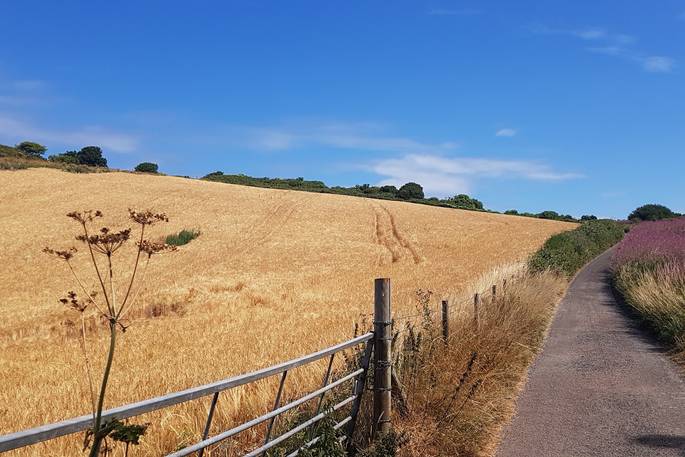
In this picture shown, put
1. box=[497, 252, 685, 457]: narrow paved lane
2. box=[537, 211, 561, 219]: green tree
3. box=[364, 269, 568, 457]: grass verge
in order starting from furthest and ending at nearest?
box=[537, 211, 561, 219]: green tree
box=[497, 252, 685, 457]: narrow paved lane
box=[364, 269, 568, 457]: grass verge

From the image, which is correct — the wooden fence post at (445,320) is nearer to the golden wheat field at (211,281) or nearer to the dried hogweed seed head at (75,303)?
the golden wheat field at (211,281)

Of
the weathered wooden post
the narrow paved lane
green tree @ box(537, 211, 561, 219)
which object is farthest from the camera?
green tree @ box(537, 211, 561, 219)

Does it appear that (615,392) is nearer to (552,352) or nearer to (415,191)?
(552,352)

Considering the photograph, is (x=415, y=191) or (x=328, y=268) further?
(x=415, y=191)

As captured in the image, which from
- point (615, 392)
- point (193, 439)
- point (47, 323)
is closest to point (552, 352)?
point (615, 392)

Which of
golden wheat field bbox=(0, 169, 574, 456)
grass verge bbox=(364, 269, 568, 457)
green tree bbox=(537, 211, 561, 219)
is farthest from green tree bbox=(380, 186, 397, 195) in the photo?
grass verge bbox=(364, 269, 568, 457)

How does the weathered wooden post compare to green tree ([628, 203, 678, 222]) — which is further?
green tree ([628, 203, 678, 222])

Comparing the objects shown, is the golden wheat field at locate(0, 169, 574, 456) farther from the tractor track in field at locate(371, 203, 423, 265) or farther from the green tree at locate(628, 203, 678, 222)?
the green tree at locate(628, 203, 678, 222)

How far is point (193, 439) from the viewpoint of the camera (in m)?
5.44

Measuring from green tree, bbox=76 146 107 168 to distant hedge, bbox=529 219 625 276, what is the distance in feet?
426

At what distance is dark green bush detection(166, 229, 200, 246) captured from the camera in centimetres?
3722

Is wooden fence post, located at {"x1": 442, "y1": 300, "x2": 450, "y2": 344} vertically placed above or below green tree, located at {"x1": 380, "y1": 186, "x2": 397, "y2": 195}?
below

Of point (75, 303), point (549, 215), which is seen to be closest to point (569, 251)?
point (75, 303)

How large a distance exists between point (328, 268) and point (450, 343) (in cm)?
2162
